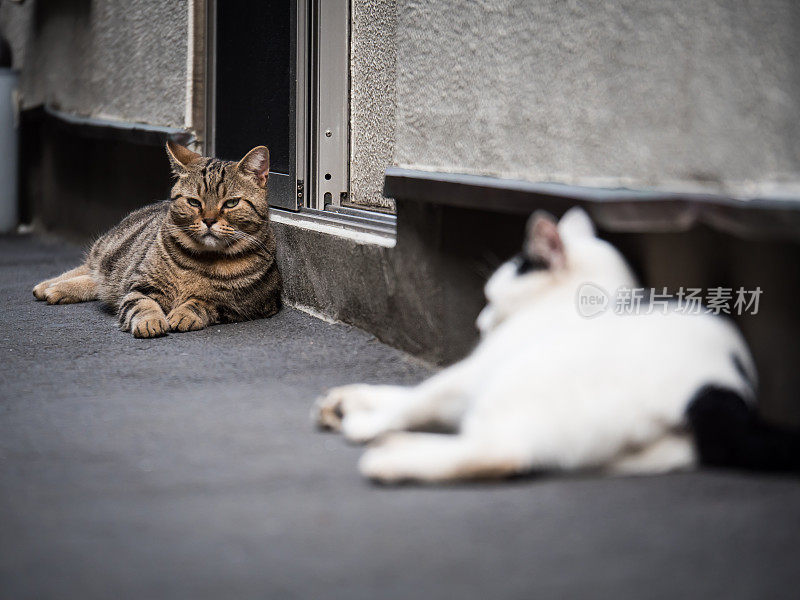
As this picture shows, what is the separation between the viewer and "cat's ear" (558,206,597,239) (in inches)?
80.3

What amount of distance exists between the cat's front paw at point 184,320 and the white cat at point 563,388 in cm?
160

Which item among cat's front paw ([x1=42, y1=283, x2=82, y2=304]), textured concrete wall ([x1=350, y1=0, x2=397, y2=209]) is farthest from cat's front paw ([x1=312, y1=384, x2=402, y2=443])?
cat's front paw ([x1=42, y1=283, x2=82, y2=304])

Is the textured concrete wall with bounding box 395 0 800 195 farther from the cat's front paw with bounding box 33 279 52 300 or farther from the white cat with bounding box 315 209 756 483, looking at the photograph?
the cat's front paw with bounding box 33 279 52 300

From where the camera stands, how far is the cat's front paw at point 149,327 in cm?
327

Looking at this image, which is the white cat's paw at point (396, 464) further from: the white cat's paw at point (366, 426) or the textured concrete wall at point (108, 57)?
the textured concrete wall at point (108, 57)

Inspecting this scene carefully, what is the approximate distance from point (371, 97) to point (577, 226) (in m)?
2.54

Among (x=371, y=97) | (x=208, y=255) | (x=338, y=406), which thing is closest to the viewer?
(x=338, y=406)

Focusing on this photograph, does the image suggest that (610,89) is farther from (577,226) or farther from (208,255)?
(208,255)

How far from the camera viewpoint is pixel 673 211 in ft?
6.27

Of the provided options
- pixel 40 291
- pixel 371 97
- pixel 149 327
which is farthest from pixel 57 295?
pixel 371 97

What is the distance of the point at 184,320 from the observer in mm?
3393

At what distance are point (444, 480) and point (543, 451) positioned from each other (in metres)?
0.20

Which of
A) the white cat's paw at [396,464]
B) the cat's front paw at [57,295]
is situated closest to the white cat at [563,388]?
the white cat's paw at [396,464]

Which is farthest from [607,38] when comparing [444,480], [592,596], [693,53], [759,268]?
[592,596]
